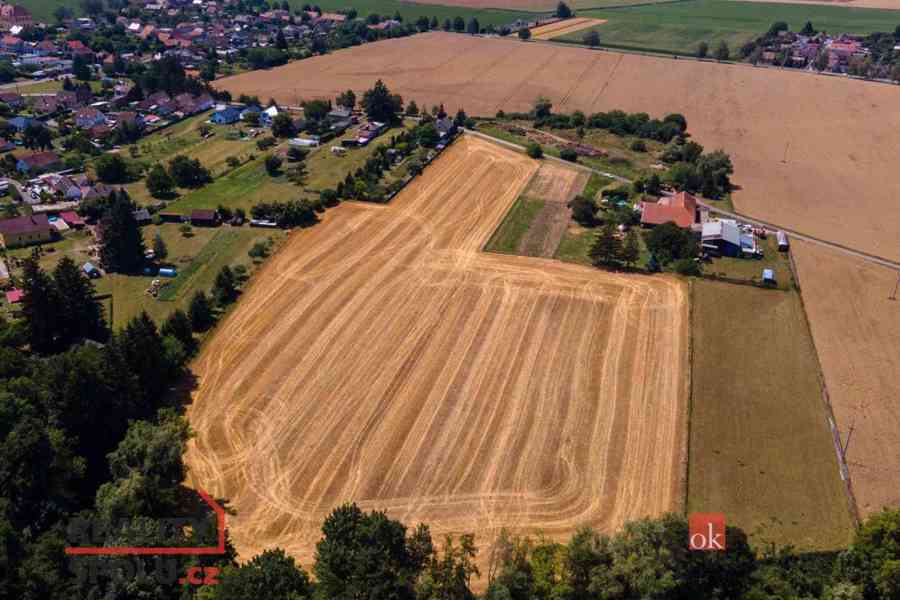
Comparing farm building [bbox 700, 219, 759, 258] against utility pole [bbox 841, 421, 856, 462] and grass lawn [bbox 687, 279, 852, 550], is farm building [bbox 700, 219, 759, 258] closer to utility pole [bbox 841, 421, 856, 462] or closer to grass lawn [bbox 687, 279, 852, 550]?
grass lawn [bbox 687, 279, 852, 550]

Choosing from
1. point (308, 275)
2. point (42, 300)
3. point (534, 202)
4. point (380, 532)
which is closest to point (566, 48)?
point (534, 202)

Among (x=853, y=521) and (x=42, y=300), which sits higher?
(x=42, y=300)

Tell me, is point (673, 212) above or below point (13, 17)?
below

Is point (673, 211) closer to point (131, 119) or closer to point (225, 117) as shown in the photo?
point (225, 117)

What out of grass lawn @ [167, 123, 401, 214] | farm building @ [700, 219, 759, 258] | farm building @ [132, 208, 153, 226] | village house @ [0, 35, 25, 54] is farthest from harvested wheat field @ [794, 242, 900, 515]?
village house @ [0, 35, 25, 54]

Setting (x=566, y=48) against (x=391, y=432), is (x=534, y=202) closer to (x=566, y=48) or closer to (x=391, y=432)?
(x=391, y=432)

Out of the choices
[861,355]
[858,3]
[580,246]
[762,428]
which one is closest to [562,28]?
[858,3]

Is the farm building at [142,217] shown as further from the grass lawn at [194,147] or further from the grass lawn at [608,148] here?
the grass lawn at [608,148]
